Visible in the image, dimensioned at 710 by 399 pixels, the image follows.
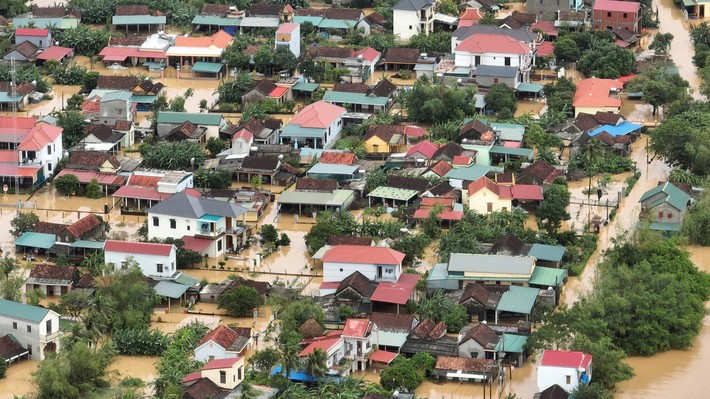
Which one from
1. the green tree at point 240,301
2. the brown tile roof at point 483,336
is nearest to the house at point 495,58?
the green tree at point 240,301

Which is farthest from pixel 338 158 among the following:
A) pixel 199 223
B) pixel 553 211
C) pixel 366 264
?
pixel 366 264

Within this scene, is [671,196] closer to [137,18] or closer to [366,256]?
[366,256]

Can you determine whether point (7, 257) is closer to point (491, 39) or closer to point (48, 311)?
point (48, 311)

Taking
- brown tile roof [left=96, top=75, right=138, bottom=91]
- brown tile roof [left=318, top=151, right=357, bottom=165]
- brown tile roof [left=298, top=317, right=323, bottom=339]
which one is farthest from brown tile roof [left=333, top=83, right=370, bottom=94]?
brown tile roof [left=298, top=317, right=323, bottom=339]

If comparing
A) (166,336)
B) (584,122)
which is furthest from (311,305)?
(584,122)

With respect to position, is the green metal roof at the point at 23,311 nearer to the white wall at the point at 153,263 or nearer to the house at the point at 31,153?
the white wall at the point at 153,263

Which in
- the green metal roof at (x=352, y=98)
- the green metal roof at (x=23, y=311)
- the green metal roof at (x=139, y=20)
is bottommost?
the green metal roof at (x=352, y=98)
